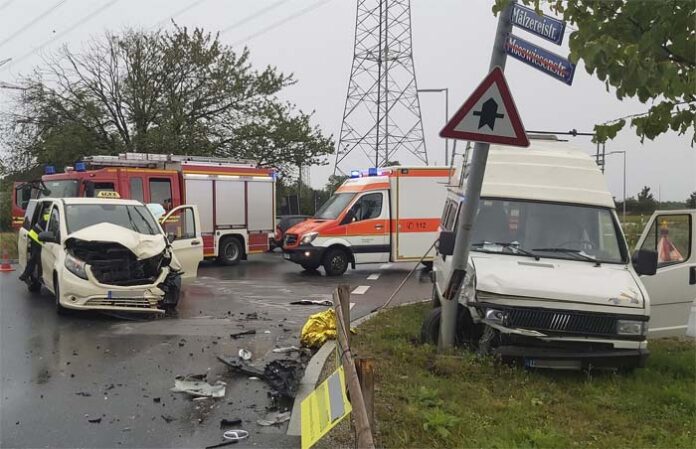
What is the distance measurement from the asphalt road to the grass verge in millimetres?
986

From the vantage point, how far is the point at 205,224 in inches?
666

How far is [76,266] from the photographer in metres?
8.41

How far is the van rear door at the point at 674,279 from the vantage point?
682cm

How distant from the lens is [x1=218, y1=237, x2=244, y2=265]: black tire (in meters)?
17.4

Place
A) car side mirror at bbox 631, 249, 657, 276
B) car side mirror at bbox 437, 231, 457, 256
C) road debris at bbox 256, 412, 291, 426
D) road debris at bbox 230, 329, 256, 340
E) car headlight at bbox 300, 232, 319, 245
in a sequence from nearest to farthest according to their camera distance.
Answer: road debris at bbox 256, 412, 291, 426 < car side mirror at bbox 631, 249, 657, 276 < car side mirror at bbox 437, 231, 457, 256 < road debris at bbox 230, 329, 256, 340 < car headlight at bbox 300, 232, 319, 245

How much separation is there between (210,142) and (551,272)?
22.0 metres

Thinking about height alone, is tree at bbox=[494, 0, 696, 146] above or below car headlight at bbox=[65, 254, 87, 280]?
above

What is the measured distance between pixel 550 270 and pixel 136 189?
12565 mm

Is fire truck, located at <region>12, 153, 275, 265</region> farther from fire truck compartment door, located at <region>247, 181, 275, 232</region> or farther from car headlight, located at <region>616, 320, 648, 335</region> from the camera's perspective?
car headlight, located at <region>616, 320, 648, 335</region>

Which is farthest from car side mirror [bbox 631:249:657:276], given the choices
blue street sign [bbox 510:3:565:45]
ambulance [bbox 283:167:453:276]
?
ambulance [bbox 283:167:453:276]

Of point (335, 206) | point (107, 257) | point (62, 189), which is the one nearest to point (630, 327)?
point (107, 257)

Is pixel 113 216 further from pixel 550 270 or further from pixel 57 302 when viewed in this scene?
pixel 550 270

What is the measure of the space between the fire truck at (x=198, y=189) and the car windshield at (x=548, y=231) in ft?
37.2

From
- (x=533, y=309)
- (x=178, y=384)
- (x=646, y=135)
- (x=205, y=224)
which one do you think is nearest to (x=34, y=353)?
(x=178, y=384)
